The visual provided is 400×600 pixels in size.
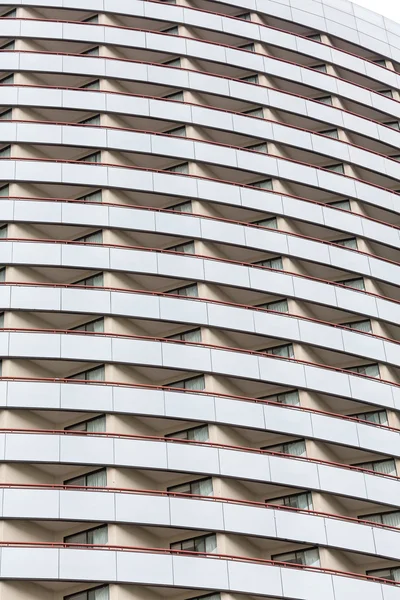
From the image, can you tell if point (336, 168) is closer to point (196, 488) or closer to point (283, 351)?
point (283, 351)

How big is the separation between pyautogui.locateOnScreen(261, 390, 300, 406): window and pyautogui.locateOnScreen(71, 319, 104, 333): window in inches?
330

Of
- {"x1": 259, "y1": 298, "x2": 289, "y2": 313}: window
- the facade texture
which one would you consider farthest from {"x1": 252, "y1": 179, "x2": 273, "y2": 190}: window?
{"x1": 259, "y1": 298, "x2": 289, "y2": 313}: window

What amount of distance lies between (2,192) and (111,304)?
9287 mm

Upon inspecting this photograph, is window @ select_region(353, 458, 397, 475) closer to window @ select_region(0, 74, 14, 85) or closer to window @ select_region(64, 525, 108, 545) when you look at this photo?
window @ select_region(64, 525, 108, 545)

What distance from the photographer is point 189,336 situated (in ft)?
184

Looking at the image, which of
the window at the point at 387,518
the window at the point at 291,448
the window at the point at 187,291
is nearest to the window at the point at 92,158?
the window at the point at 187,291

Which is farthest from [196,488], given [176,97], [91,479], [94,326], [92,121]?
[176,97]

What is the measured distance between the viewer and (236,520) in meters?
49.1

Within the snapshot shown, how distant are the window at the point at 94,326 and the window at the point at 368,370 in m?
12.9

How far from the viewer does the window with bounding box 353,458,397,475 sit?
55.0m

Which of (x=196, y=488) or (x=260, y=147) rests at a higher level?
(x=260, y=147)

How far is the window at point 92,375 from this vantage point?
2089 inches

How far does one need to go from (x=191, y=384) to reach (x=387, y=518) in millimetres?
10700

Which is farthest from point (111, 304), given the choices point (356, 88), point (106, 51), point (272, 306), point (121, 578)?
point (356, 88)
